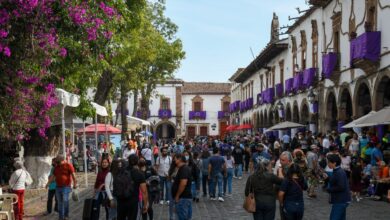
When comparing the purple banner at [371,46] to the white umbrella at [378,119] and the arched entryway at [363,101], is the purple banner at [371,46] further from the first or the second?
the white umbrella at [378,119]

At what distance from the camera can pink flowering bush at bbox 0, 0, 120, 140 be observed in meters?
10.9

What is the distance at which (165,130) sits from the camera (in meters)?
77.1

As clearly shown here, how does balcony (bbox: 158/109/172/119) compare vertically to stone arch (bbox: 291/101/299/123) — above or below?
above

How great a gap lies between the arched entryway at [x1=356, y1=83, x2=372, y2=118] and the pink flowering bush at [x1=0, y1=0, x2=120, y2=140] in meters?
12.9

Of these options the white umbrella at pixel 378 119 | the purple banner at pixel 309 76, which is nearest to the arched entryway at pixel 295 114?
the purple banner at pixel 309 76

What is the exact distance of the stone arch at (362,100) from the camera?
2294cm

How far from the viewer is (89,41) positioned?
13141 mm

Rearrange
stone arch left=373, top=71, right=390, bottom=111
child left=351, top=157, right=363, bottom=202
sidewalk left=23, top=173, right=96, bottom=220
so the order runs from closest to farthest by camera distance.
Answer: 1. sidewalk left=23, top=173, right=96, bottom=220
2. child left=351, top=157, right=363, bottom=202
3. stone arch left=373, top=71, right=390, bottom=111

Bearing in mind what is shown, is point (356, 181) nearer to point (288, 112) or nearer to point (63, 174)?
point (63, 174)

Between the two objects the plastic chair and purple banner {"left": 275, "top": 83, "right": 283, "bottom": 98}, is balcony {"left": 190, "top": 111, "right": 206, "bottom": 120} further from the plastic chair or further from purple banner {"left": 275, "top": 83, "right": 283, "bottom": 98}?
the plastic chair

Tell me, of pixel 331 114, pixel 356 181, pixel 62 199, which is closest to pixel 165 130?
pixel 331 114

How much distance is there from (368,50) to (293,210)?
13222mm

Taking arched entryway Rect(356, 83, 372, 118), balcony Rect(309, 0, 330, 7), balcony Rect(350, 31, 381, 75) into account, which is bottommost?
arched entryway Rect(356, 83, 372, 118)

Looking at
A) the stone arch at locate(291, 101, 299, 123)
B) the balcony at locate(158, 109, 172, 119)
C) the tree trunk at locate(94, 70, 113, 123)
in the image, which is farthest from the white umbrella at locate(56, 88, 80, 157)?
the balcony at locate(158, 109, 172, 119)
